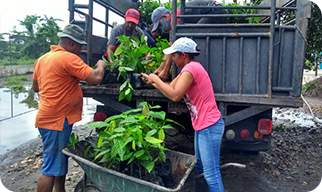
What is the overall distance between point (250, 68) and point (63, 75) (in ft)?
6.63

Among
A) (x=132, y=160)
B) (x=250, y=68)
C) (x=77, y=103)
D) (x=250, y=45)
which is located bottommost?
(x=132, y=160)

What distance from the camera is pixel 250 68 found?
2.92 meters

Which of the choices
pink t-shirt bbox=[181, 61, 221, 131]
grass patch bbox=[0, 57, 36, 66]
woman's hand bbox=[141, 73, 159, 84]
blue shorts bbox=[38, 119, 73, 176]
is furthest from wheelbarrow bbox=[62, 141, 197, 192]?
grass patch bbox=[0, 57, 36, 66]

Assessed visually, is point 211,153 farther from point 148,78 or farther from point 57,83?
point 57,83

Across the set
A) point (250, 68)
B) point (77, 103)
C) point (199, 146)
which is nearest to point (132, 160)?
point (199, 146)

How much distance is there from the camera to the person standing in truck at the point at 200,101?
8.24ft

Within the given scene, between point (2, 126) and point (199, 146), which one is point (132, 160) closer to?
point (199, 146)

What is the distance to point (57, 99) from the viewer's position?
9.03 ft

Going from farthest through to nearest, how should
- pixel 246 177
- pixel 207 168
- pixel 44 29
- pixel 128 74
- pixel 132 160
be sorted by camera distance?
1. pixel 44 29
2. pixel 246 177
3. pixel 128 74
4. pixel 207 168
5. pixel 132 160

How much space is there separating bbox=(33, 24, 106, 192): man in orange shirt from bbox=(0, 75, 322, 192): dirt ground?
2.99 feet

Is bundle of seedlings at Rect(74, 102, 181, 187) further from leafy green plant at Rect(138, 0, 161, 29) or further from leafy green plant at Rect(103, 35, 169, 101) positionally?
leafy green plant at Rect(138, 0, 161, 29)

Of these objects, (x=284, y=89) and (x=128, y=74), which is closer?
(x=284, y=89)

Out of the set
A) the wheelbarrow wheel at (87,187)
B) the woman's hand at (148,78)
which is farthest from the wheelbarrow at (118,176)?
the woman's hand at (148,78)

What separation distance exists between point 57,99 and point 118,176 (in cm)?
116
